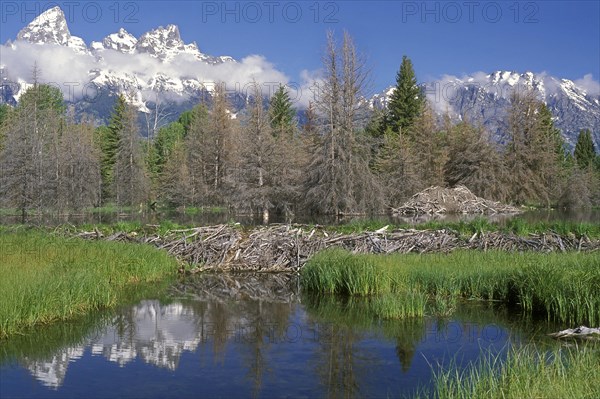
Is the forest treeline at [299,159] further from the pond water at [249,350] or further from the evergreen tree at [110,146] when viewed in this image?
the pond water at [249,350]

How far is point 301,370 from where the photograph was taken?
9133 millimetres

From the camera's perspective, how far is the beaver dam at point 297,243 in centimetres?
1988

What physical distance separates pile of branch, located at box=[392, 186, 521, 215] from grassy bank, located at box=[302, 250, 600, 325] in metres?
32.6

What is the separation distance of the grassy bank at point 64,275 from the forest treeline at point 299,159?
87.8 feet

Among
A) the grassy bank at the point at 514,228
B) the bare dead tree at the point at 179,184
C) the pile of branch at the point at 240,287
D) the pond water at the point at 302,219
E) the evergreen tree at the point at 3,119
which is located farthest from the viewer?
the evergreen tree at the point at 3,119

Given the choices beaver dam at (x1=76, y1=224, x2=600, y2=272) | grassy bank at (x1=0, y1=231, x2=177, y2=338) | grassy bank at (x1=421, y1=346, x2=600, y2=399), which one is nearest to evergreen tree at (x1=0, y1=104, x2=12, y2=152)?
beaver dam at (x1=76, y1=224, x2=600, y2=272)

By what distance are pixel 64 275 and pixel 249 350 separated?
5.31 m

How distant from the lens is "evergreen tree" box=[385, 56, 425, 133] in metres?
72.9

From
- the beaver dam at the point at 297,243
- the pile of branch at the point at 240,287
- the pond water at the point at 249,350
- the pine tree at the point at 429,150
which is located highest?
the pine tree at the point at 429,150

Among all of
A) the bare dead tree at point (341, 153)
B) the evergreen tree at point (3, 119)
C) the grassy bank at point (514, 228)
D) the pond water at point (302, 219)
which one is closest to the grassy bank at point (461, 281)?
the grassy bank at point (514, 228)

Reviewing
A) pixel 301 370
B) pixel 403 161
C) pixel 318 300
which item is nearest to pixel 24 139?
pixel 403 161

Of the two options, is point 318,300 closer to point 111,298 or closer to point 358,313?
point 358,313

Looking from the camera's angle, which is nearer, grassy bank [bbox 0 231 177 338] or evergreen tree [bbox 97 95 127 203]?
grassy bank [bbox 0 231 177 338]

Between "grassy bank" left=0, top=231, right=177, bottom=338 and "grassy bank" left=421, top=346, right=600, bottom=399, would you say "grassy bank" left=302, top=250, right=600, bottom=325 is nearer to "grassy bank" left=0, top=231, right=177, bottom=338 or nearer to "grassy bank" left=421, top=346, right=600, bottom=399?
"grassy bank" left=421, top=346, right=600, bottom=399
